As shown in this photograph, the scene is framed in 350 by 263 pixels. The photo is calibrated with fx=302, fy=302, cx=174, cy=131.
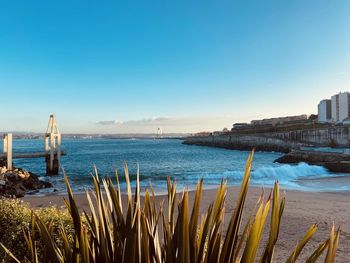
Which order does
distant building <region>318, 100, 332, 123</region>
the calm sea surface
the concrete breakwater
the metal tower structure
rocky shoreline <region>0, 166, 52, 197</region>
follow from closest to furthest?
rocky shoreline <region>0, 166, 52, 197</region>
the calm sea surface
the metal tower structure
the concrete breakwater
distant building <region>318, 100, 332, 123</region>

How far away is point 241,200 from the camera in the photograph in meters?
1.13

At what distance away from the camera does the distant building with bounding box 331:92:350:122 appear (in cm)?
10200

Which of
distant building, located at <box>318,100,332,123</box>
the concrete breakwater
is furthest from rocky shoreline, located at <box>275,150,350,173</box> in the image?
distant building, located at <box>318,100,332,123</box>

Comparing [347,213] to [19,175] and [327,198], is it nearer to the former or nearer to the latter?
[327,198]

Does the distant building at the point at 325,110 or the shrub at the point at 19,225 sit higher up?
the distant building at the point at 325,110

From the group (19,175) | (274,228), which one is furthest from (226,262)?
(19,175)

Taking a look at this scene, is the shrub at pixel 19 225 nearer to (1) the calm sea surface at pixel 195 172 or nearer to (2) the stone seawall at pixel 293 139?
(1) the calm sea surface at pixel 195 172

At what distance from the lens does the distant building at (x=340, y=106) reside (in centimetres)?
10200

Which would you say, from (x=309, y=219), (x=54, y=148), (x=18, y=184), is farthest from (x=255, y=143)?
(x=309, y=219)

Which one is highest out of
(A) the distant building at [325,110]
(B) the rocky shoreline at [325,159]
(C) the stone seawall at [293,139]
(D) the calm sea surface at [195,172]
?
(A) the distant building at [325,110]

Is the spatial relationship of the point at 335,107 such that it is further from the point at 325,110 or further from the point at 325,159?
the point at 325,159

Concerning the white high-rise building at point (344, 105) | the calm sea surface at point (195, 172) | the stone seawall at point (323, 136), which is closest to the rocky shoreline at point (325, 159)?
the calm sea surface at point (195, 172)

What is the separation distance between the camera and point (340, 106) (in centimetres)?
10569

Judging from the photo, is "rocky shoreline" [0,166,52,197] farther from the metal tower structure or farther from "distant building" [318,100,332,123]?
"distant building" [318,100,332,123]
